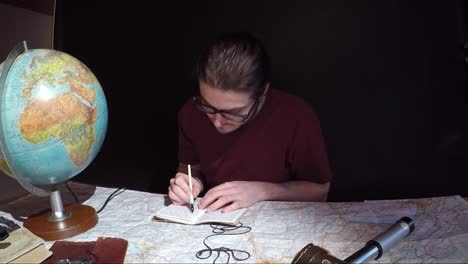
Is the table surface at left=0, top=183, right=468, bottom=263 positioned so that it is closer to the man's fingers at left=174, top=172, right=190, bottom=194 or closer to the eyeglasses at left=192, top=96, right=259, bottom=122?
the man's fingers at left=174, top=172, right=190, bottom=194

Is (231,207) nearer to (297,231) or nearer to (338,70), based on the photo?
(297,231)

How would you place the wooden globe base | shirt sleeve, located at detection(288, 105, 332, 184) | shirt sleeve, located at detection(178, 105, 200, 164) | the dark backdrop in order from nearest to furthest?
the wooden globe base → shirt sleeve, located at detection(288, 105, 332, 184) → shirt sleeve, located at detection(178, 105, 200, 164) → the dark backdrop

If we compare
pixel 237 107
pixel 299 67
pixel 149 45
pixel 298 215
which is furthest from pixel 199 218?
pixel 149 45

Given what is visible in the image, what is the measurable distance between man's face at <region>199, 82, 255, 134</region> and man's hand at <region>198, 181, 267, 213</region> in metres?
0.25

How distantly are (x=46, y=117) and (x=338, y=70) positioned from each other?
1.42 meters

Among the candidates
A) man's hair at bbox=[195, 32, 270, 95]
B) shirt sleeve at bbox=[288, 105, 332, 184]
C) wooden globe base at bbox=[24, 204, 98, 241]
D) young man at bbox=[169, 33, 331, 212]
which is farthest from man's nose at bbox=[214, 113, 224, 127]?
wooden globe base at bbox=[24, 204, 98, 241]

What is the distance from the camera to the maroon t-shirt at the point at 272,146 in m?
1.60

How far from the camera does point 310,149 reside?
5.24ft

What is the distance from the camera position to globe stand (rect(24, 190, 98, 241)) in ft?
3.76

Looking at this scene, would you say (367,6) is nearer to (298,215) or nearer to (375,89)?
(375,89)

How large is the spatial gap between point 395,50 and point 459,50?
0.92ft

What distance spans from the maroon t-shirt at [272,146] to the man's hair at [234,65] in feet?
0.89

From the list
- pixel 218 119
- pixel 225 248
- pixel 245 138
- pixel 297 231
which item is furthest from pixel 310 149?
pixel 225 248

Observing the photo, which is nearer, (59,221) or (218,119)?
(59,221)
